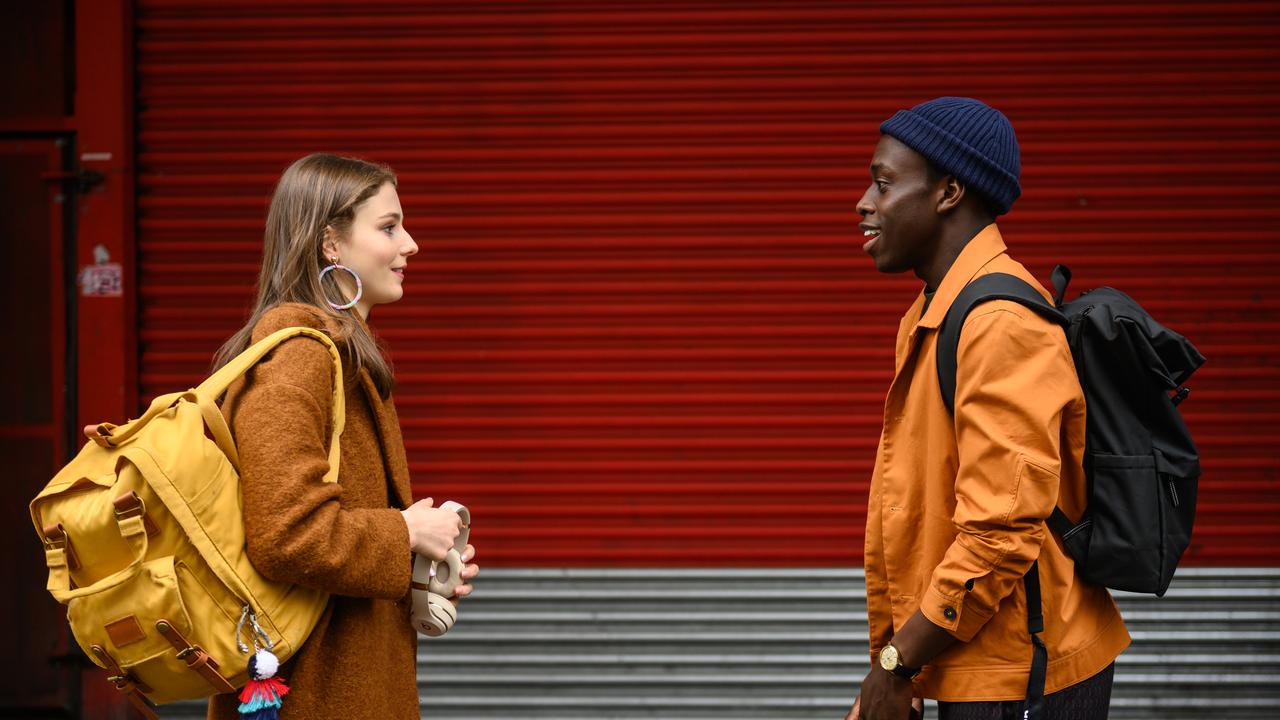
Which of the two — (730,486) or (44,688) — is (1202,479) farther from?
(44,688)

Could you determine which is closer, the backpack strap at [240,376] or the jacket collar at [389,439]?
the backpack strap at [240,376]

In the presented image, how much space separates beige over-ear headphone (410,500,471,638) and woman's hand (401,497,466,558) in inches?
1.0

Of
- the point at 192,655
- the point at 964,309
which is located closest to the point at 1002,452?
the point at 964,309

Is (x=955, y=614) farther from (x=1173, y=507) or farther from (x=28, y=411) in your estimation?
(x=28, y=411)

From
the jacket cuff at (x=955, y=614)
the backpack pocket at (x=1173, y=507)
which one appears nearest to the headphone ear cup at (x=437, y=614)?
the jacket cuff at (x=955, y=614)

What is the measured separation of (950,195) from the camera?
2.32m

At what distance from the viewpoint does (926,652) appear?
2166 mm

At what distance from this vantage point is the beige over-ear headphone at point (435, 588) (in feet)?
7.89

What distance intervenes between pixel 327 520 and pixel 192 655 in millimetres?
342

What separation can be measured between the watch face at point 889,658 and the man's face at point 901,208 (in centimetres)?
79

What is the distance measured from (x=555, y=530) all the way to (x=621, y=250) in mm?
1261

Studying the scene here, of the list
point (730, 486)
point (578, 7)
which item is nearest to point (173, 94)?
point (578, 7)

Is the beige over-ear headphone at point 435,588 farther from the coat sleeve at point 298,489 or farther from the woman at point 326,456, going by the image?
the coat sleeve at point 298,489

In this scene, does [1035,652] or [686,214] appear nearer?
[1035,652]
